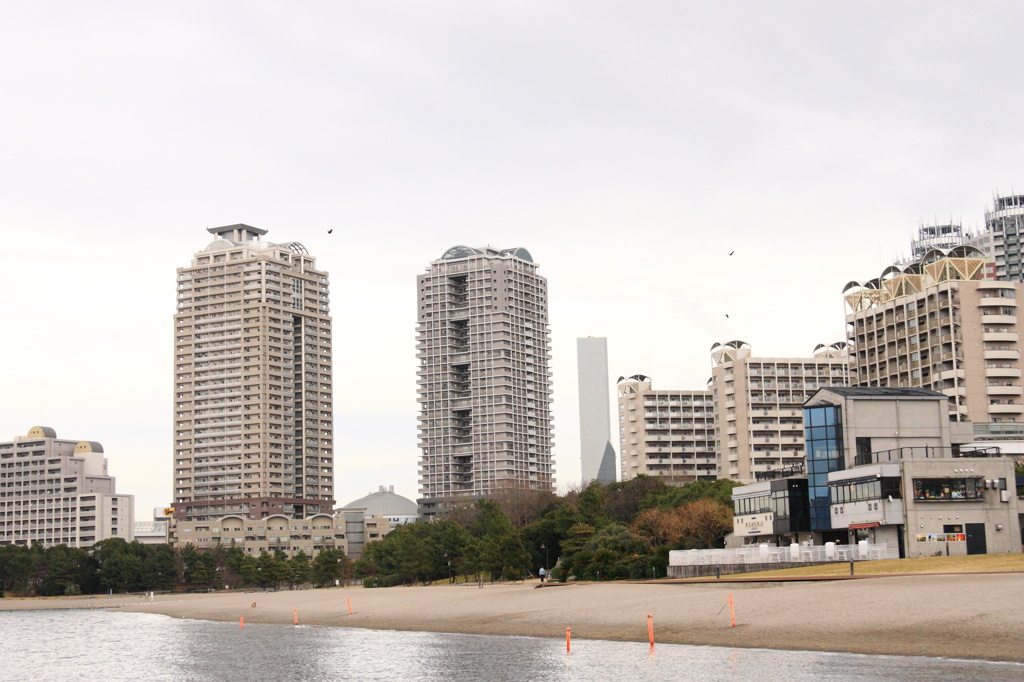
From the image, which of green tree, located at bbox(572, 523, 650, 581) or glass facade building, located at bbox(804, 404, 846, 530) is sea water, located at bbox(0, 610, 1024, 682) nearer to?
green tree, located at bbox(572, 523, 650, 581)

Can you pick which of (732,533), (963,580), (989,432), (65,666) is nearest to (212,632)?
(65,666)

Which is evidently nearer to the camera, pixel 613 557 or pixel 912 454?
pixel 912 454

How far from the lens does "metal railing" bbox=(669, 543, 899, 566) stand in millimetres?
Result: 80000

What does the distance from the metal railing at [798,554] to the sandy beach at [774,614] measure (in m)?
6.39

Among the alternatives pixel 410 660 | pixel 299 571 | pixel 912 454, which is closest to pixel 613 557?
pixel 912 454

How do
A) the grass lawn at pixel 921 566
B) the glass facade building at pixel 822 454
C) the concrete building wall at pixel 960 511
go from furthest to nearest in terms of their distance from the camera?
the glass facade building at pixel 822 454, the concrete building wall at pixel 960 511, the grass lawn at pixel 921 566

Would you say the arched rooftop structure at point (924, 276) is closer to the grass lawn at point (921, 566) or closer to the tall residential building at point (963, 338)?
the tall residential building at point (963, 338)

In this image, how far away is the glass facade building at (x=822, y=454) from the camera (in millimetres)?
94500

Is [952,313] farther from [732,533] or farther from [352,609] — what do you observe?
[352,609]

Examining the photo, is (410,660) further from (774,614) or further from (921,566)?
(921,566)

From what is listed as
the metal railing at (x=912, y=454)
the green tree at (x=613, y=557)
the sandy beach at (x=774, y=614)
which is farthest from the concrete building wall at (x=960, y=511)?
the green tree at (x=613, y=557)

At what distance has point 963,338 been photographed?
162 m

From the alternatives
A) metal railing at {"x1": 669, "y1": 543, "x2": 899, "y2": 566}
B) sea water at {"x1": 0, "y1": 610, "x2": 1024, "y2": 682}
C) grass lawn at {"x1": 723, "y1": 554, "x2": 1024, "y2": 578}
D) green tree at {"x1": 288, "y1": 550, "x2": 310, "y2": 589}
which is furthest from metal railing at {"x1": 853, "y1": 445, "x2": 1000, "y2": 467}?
green tree at {"x1": 288, "y1": 550, "x2": 310, "y2": 589}

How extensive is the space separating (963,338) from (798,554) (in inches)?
3692
